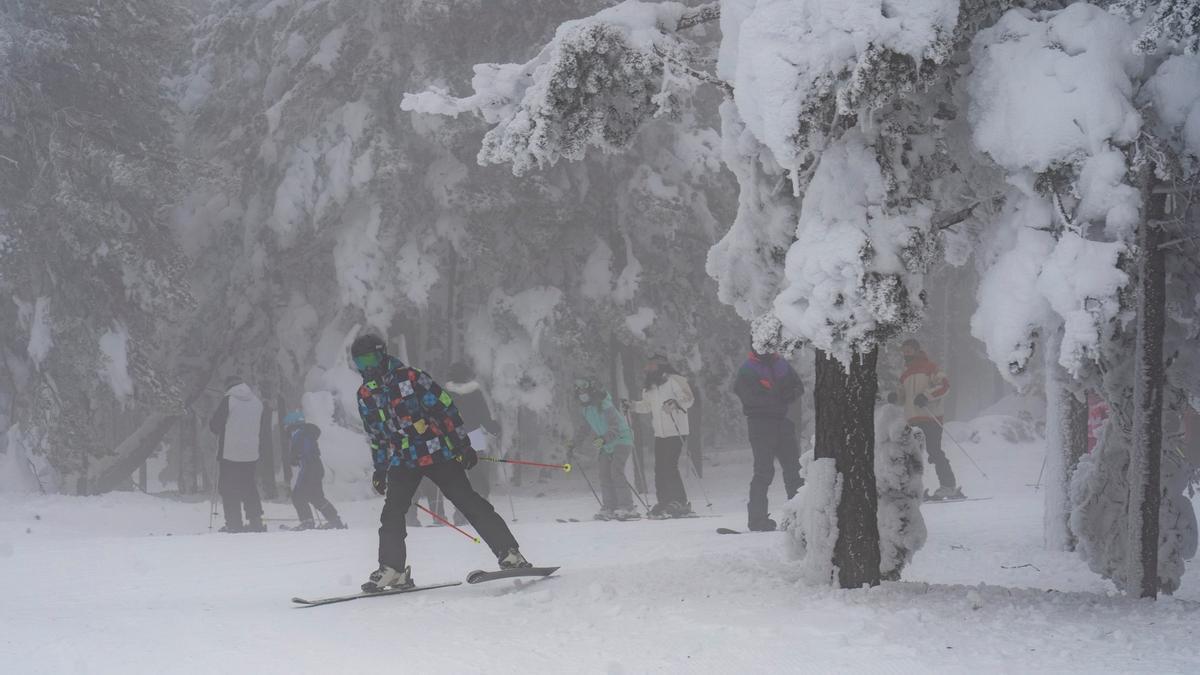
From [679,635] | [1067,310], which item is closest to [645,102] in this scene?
[1067,310]

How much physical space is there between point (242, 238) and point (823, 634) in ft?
65.5

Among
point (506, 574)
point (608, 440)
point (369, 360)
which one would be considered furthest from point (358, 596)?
point (608, 440)

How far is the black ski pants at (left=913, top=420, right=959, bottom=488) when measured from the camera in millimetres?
16031

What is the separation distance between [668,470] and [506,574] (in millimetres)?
7817

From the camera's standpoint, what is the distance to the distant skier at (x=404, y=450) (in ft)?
27.2

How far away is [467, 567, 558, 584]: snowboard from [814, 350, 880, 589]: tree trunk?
198 cm

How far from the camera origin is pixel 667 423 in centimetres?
1532

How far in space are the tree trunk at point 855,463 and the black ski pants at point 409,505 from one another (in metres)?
2.22

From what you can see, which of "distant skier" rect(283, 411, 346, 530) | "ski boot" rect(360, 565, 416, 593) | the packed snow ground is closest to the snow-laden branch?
"ski boot" rect(360, 565, 416, 593)

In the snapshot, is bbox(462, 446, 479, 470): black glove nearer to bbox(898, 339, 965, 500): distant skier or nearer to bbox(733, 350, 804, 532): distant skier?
bbox(733, 350, 804, 532): distant skier

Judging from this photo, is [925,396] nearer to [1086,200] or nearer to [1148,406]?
[1148,406]

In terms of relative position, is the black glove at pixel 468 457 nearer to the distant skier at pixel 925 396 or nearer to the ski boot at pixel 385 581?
the ski boot at pixel 385 581

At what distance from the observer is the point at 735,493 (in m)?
24.1

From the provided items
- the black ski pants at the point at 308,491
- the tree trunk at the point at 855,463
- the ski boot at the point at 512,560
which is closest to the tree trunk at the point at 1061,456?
the tree trunk at the point at 855,463
